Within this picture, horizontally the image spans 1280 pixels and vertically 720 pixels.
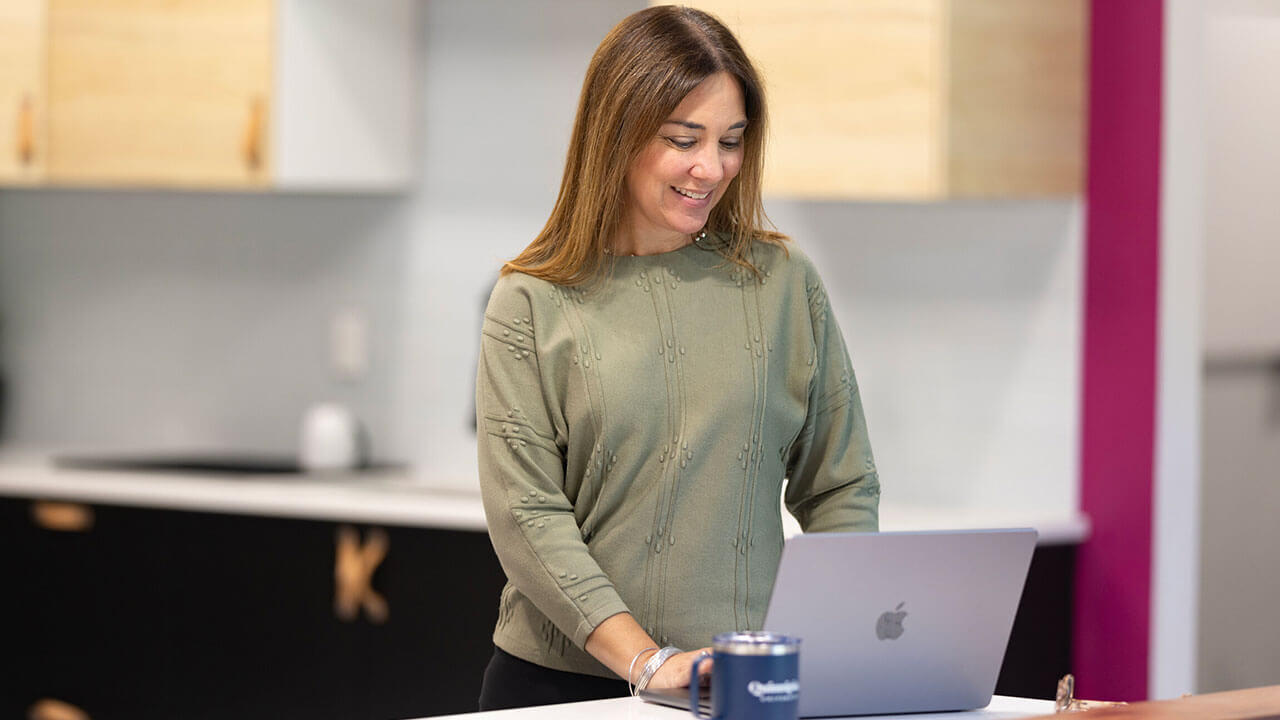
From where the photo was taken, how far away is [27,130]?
12.6ft

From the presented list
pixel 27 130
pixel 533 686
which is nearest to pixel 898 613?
pixel 533 686

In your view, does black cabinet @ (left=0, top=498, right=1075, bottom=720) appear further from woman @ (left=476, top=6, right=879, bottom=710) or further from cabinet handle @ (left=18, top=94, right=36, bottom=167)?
woman @ (left=476, top=6, right=879, bottom=710)

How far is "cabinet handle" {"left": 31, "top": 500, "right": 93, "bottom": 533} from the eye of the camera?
12.0 ft

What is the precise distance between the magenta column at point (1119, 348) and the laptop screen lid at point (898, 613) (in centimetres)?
168

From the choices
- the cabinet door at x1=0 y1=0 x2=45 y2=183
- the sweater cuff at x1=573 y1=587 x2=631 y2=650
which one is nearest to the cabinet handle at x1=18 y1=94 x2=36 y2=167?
the cabinet door at x1=0 y1=0 x2=45 y2=183

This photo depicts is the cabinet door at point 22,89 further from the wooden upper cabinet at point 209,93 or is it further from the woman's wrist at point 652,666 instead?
the woman's wrist at point 652,666

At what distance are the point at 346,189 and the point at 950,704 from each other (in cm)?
256

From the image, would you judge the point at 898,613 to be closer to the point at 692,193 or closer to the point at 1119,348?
the point at 692,193

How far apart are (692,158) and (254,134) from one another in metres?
2.03

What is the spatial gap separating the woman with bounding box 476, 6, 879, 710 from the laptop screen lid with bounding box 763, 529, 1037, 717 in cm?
32

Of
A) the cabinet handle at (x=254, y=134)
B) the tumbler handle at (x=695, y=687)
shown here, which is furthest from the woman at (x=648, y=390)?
the cabinet handle at (x=254, y=134)

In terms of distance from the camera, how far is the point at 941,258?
11.1ft

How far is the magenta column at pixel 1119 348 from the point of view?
314cm

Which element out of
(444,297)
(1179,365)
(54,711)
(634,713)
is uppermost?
(444,297)
